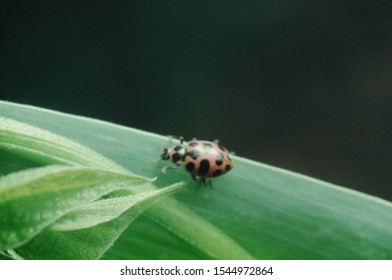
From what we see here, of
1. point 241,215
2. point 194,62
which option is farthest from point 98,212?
point 194,62

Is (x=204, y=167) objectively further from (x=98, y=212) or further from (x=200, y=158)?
(x=98, y=212)

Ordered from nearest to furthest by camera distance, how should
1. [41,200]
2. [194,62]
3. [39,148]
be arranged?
[41,200], [39,148], [194,62]

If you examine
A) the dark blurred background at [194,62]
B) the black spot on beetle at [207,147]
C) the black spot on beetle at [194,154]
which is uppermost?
the dark blurred background at [194,62]

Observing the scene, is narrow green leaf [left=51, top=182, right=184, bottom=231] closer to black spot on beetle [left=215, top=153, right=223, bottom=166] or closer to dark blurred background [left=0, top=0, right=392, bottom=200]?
black spot on beetle [left=215, top=153, right=223, bottom=166]

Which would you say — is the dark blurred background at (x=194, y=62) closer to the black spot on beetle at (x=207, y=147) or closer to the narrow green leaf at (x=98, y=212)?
the black spot on beetle at (x=207, y=147)

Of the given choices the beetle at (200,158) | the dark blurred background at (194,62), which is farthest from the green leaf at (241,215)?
the dark blurred background at (194,62)

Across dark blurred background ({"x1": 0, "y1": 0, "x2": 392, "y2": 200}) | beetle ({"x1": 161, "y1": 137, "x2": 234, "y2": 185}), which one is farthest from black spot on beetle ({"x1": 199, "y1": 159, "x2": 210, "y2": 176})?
dark blurred background ({"x1": 0, "y1": 0, "x2": 392, "y2": 200})

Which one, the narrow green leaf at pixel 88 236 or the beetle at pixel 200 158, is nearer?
the narrow green leaf at pixel 88 236

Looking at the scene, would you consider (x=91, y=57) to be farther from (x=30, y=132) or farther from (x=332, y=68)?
(x=30, y=132)
